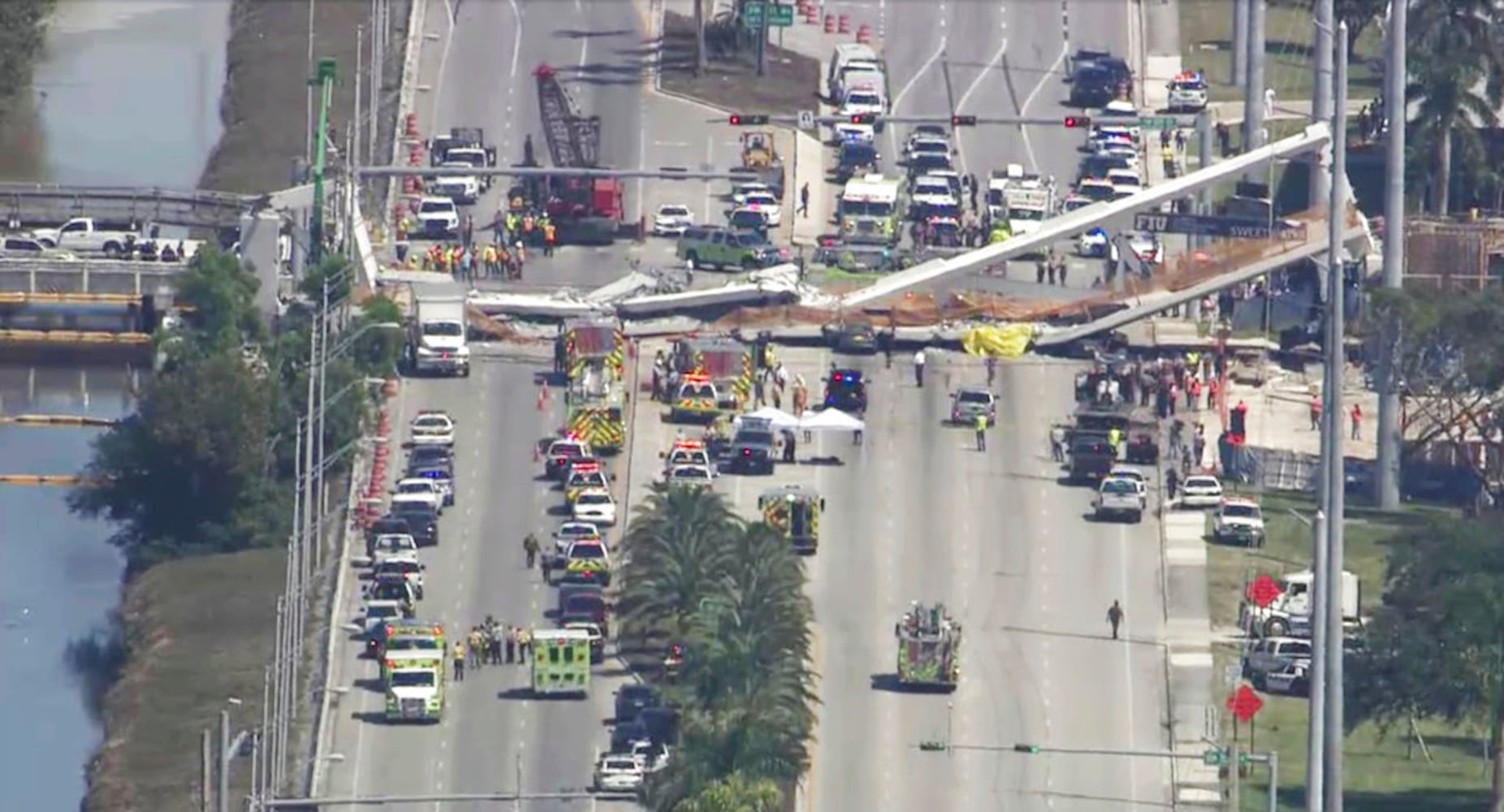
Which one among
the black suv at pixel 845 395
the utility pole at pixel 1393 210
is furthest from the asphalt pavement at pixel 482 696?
the utility pole at pixel 1393 210

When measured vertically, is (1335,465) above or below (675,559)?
above

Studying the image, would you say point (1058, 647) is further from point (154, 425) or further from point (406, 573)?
point (154, 425)

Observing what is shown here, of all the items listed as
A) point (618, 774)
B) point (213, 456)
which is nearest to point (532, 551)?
point (213, 456)

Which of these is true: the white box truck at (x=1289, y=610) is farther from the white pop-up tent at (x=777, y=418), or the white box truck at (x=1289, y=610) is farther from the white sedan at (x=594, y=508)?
the white sedan at (x=594, y=508)

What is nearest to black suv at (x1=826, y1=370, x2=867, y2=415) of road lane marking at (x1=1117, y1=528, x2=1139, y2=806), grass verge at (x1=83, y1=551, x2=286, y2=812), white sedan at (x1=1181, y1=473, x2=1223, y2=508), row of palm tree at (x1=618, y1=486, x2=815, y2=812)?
white sedan at (x1=1181, y1=473, x2=1223, y2=508)

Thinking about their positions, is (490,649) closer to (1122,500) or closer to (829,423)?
(829,423)

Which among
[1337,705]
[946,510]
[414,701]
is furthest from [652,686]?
[1337,705]
